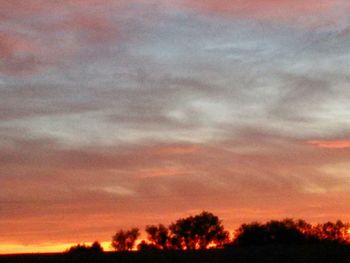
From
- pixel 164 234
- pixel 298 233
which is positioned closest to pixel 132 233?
pixel 164 234

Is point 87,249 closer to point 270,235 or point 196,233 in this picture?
point 270,235

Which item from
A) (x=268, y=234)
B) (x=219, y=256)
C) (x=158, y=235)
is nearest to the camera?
(x=219, y=256)

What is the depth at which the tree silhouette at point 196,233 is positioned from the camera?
3745 inches

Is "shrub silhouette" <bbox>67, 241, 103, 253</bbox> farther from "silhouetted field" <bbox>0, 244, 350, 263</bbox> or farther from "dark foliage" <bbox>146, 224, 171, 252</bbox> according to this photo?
"dark foliage" <bbox>146, 224, 171, 252</bbox>

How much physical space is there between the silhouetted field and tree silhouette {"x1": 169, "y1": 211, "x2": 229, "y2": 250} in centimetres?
5046

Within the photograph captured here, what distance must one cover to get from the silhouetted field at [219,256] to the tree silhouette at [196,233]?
50.5 metres

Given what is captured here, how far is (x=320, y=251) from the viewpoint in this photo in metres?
42.2

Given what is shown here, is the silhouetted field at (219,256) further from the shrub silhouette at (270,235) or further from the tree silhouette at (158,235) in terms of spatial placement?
the tree silhouette at (158,235)

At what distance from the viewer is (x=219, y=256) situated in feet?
137

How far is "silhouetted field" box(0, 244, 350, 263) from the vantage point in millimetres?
41312

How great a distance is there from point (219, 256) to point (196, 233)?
56278 millimetres

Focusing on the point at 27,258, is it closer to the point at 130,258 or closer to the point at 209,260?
the point at 130,258

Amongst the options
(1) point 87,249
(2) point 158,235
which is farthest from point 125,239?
(1) point 87,249

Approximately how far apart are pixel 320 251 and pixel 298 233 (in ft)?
99.9
